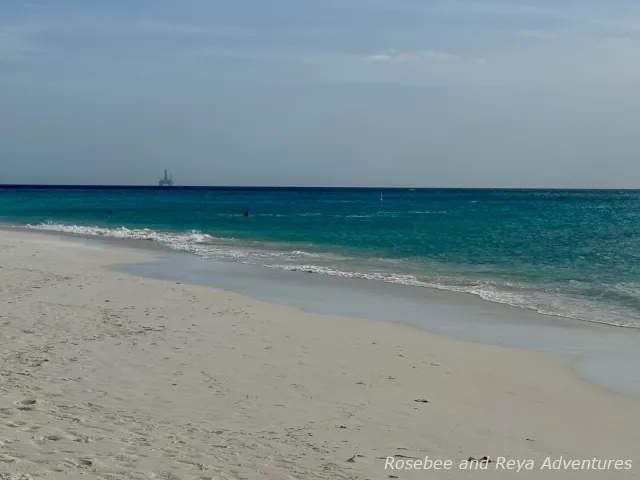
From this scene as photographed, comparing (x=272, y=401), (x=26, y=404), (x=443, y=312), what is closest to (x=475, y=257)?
(x=443, y=312)

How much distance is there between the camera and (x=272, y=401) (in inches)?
273

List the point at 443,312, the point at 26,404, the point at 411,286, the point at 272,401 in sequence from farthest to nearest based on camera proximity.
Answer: the point at 411,286 < the point at 443,312 < the point at 272,401 < the point at 26,404

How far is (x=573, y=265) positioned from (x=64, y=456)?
1983 cm

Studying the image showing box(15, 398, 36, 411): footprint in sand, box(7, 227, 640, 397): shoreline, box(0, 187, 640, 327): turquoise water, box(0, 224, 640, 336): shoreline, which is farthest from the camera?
box(0, 187, 640, 327): turquoise water

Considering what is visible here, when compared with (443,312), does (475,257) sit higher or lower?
higher

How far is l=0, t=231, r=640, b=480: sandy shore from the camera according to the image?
5230 millimetres

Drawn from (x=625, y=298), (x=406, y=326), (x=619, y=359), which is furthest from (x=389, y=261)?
(x=619, y=359)

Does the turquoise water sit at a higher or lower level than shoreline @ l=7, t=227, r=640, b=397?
higher

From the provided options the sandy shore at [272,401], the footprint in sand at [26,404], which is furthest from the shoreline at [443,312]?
the footprint in sand at [26,404]

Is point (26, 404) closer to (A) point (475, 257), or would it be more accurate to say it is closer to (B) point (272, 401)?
(B) point (272, 401)

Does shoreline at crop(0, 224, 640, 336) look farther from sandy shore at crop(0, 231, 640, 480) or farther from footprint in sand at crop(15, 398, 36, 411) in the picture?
footprint in sand at crop(15, 398, 36, 411)

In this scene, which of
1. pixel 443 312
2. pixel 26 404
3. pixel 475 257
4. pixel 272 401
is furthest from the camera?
pixel 475 257

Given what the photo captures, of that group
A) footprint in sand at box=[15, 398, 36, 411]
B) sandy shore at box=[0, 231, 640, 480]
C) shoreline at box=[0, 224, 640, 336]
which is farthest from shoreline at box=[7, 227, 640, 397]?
footprint in sand at box=[15, 398, 36, 411]

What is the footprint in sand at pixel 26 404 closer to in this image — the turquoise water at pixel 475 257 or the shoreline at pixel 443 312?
the shoreline at pixel 443 312
